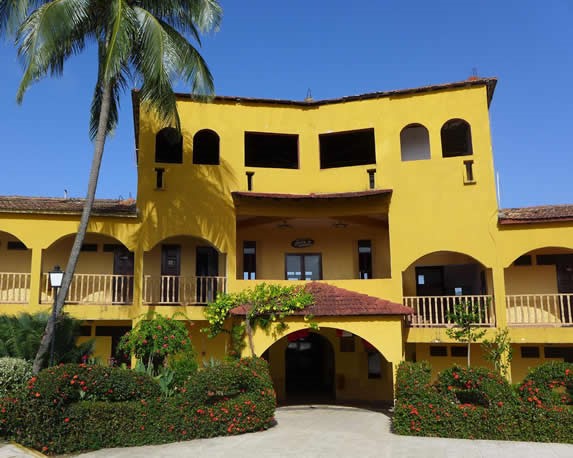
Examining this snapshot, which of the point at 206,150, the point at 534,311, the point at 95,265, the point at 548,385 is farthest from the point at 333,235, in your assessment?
the point at 548,385

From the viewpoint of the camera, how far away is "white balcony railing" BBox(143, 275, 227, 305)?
16.9 metres

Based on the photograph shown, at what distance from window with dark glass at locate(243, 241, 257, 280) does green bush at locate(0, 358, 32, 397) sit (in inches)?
327

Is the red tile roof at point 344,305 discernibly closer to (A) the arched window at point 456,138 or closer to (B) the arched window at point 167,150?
(B) the arched window at point 167,150

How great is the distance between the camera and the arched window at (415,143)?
18.6m

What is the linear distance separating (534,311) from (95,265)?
14.7m

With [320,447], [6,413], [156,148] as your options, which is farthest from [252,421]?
[156,148]

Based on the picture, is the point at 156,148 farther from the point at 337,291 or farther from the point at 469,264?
the point at 469,264

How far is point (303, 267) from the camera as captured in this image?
19516 mm

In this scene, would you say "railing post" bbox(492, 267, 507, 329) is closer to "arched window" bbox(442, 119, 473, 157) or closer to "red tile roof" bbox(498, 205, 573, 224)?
"red tile roof" bbox(498, 205, 573, 224)

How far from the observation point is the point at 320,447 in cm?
1163

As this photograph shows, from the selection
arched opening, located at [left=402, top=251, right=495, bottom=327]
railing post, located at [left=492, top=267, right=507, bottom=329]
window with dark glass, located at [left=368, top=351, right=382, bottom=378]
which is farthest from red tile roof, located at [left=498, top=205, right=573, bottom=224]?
window with dark glass, located at [left=368, top=351, right=382, bottom=378]

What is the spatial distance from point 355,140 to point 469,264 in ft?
20.0

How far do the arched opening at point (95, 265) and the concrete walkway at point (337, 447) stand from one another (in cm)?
688

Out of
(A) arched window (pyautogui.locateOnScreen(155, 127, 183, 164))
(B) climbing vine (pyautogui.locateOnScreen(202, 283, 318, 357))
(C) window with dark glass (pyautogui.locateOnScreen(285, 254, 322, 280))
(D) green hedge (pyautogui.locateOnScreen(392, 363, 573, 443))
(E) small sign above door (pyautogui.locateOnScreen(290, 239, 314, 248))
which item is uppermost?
(A) arched window (pyautogui.locateOnScreen(155, 127, 183, 164))
